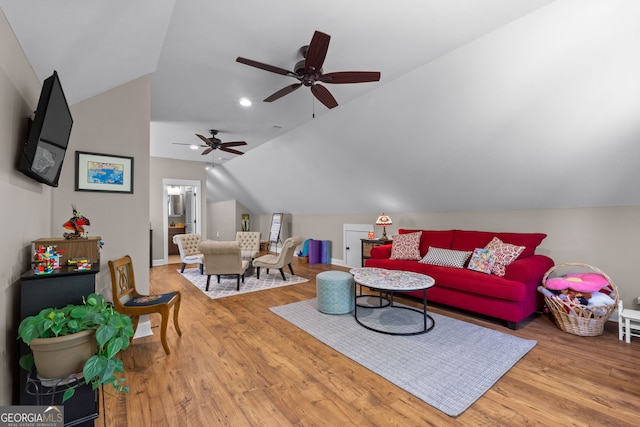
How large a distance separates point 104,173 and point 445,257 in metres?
4.15

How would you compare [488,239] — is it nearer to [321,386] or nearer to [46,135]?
[321,386]

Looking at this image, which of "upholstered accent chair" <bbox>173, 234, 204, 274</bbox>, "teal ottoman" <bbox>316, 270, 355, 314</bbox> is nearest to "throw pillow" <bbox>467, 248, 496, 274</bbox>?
"teal ottoman" <bbox>316, 270, 355, 314</bbox>

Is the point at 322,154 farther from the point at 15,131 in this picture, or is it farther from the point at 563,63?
the point at 15,131

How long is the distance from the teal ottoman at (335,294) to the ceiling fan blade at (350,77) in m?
2.24

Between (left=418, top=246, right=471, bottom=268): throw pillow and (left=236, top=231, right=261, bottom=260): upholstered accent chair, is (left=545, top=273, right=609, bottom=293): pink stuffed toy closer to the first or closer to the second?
(left=418, top=246, right=471, bottom=268): throw pillow

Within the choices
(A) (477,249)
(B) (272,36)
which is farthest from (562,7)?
(A) (477,249)

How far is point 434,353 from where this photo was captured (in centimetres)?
253

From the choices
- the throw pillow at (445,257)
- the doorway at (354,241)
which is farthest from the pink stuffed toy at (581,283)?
the doorway at (354,241)

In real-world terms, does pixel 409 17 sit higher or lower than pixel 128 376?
higher

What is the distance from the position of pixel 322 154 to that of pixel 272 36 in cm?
280

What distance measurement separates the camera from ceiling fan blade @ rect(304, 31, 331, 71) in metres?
2.05

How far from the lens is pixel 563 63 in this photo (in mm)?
2436

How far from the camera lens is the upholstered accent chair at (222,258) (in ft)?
14.5

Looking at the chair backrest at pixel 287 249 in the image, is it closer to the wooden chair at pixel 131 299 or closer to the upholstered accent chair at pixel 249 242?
the upholstered accent chair at pixel 249 242
